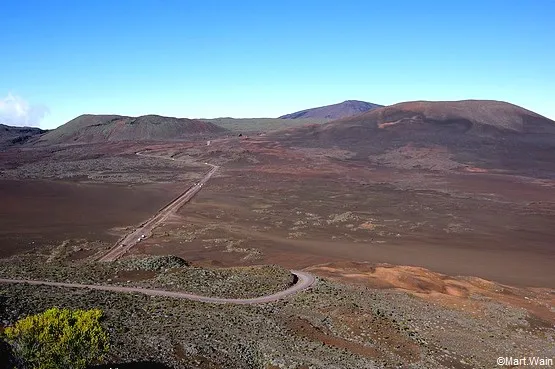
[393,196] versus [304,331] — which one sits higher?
[393,196]

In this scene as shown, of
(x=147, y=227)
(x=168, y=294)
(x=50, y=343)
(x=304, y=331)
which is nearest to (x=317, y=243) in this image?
(x=147, y=227)

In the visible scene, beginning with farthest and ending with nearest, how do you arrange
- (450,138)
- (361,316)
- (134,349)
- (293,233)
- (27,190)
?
Answer: 1. (450,138)
2. (27,190)
3. (293,233)
4. (361,316)
5. (134,349)

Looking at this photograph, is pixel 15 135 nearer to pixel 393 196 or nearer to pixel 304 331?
pixel 393 196

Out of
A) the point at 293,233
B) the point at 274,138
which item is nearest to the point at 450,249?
the point at 293,233

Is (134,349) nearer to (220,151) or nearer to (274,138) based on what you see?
(220,151)

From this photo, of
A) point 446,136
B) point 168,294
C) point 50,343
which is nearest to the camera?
point 50,343

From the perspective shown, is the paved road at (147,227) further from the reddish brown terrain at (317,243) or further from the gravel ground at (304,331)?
the gravel ground at (304,331)
